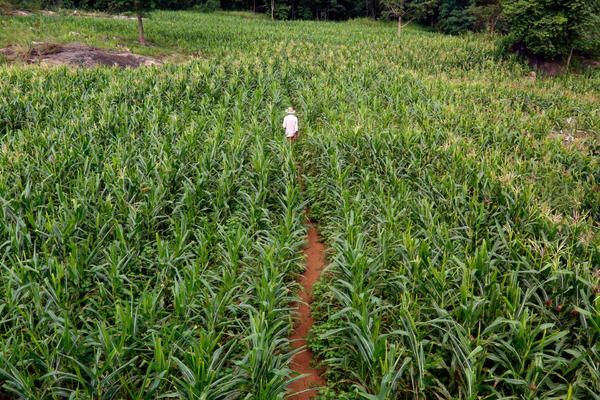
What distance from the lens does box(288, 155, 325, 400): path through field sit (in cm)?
356

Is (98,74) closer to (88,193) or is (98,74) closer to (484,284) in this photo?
(88,193)

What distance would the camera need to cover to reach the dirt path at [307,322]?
3.58m

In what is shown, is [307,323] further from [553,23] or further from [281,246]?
[553,23]

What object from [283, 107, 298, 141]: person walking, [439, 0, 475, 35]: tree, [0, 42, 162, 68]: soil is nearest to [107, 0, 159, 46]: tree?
[0, 42, 162, 68]: soil

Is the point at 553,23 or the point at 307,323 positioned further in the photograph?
the point at 553,23

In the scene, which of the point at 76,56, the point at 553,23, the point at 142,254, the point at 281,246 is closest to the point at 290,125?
the point at 281,246

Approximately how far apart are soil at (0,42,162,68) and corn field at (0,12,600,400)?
18.9 feet

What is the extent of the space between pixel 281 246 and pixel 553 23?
22.7m

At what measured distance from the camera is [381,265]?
420 centimetres

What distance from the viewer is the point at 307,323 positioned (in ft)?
14.1

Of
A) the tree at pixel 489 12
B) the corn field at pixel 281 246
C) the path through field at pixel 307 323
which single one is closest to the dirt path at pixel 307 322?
the path through field at pixel 307 323

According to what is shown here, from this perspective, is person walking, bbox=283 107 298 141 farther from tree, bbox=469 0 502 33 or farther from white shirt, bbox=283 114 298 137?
tree, bbox=469 0 502 33

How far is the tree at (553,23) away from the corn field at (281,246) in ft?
35.9

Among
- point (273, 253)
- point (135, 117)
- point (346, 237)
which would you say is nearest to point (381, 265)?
point (346, 237)
